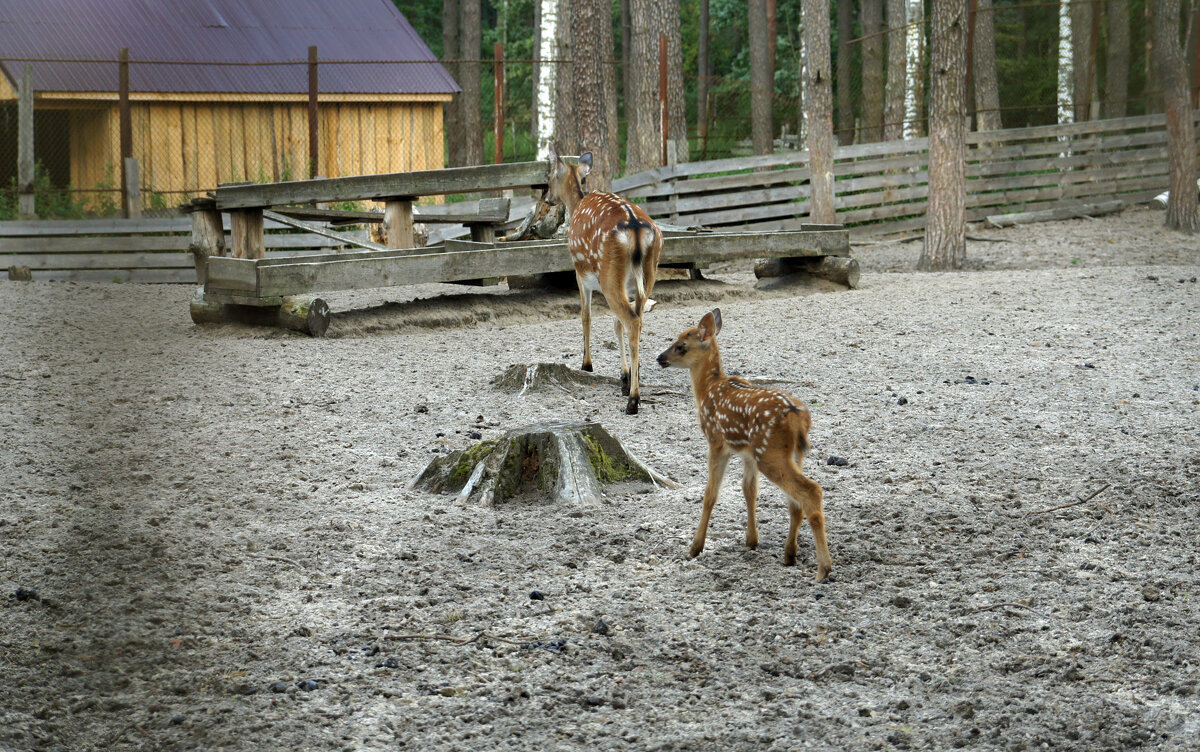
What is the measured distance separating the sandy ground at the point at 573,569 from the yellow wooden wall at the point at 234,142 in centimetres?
912

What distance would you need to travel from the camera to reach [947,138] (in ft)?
42.8

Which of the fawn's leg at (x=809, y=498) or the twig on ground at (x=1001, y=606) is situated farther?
the fawn's leg at (x=809, y=498)

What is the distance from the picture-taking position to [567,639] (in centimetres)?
373

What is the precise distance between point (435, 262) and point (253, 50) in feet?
27.4

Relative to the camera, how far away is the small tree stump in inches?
204

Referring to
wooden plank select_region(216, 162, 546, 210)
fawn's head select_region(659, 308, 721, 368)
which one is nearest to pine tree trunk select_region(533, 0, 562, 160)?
wooden plank select_region(216, 162, 546, 210)

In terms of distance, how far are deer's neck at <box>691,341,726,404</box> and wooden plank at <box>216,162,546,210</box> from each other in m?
5.50

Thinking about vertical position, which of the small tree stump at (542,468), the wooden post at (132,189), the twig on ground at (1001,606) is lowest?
the twig on ground at (1001,606)

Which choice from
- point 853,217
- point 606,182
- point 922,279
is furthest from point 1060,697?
point 853,217

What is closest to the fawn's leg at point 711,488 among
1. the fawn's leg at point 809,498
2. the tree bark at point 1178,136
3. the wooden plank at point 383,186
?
the fawn's leg at point 809,498

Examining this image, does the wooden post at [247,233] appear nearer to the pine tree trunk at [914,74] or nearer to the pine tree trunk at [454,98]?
the pine tree trunk at [454,98]

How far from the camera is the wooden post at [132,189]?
1355 cm

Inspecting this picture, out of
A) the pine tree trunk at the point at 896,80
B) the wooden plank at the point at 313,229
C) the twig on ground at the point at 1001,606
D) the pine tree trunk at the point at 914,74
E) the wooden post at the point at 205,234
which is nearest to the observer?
the twig on ground at the point at 1001,606

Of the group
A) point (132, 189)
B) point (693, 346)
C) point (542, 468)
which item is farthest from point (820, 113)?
point (693, 346)
